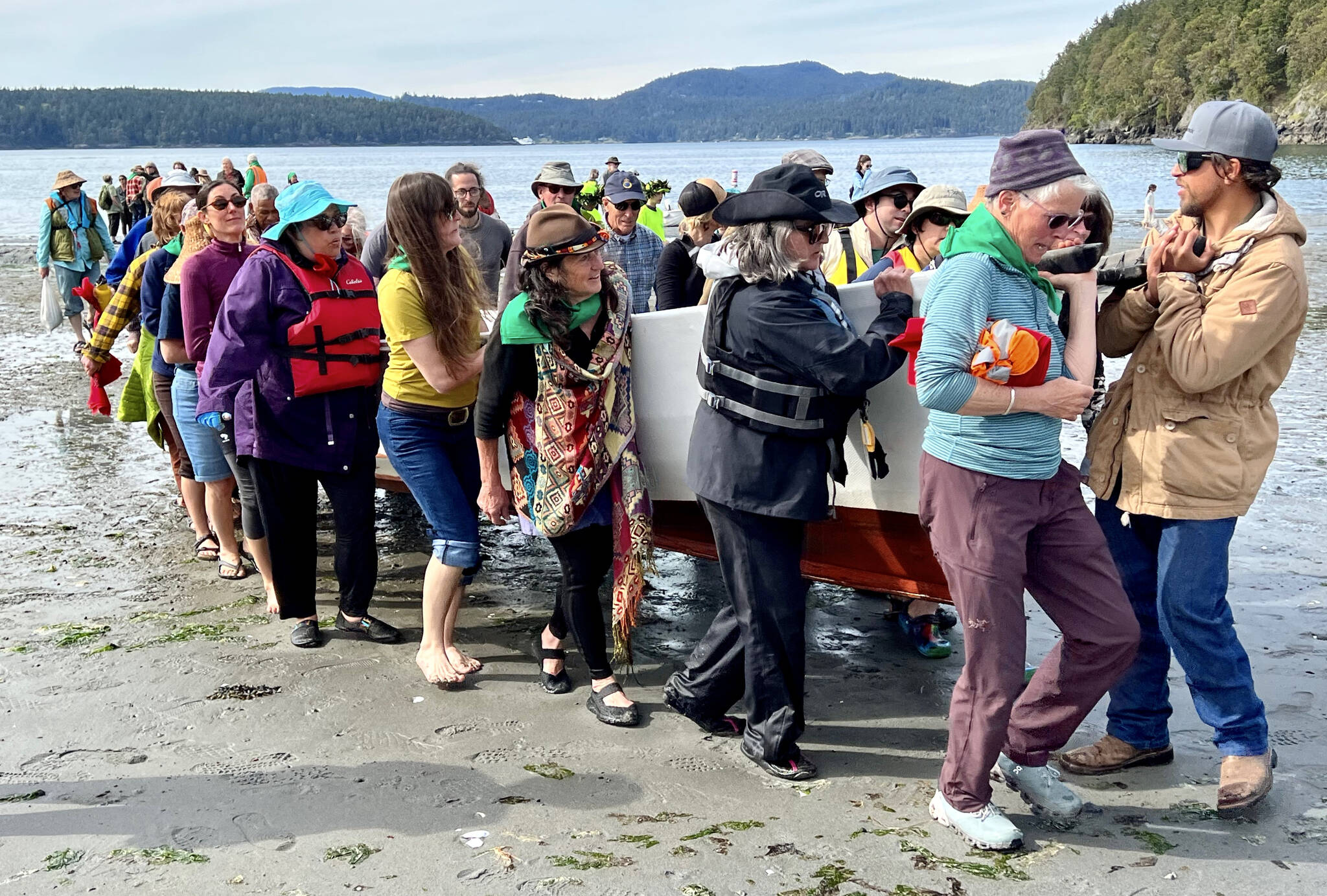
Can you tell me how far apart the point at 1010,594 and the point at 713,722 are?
136cm

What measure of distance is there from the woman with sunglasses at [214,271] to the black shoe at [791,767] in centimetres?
245

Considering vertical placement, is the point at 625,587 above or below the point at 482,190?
below

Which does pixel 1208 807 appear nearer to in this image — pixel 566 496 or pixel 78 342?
pixel 566 496

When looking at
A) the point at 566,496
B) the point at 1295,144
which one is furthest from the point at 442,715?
the point at 1295,144

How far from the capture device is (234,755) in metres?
4.05

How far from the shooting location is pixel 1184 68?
10769 cm

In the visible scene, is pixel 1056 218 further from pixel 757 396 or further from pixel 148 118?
pixel 148 118

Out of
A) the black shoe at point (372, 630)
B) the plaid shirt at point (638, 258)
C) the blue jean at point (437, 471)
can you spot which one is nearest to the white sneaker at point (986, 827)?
the blue jean at point (437, 471)

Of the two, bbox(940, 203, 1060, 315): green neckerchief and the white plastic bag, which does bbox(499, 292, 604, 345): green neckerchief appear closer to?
bbox(940, 203, 1060, 315): green neckerchief

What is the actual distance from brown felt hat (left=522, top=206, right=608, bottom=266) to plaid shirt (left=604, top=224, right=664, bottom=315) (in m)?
2.67

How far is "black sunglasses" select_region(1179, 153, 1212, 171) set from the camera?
3.34 metres

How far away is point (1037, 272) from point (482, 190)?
4.47 metres

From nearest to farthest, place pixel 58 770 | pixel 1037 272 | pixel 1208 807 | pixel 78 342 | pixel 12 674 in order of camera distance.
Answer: pixel 1037 272, pixel 1208 807, pixel 58 770, pixel 12 674, pixel 78 342

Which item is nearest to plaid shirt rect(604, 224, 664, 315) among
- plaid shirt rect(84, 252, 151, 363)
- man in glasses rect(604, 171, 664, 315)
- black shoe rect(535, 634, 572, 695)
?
man in glasses rect(604, 171, 664, 315)
